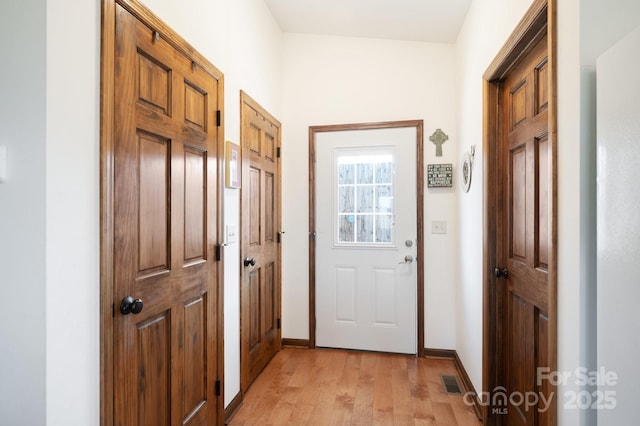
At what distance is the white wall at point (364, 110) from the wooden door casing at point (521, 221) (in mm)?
996

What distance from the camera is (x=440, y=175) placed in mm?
3043

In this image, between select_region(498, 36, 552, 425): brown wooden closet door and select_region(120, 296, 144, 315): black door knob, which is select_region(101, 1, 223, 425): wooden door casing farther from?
select_region(498, 36, 552, 425): brown wooden closet door

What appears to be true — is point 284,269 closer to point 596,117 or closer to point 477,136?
point 477,136

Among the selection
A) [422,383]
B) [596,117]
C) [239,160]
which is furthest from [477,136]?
[422,383]

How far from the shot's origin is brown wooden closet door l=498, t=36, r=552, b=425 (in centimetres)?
152

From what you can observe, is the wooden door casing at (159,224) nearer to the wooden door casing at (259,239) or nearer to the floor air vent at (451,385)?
the wooden door casing at (259,239)

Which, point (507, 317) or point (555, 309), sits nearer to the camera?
point (555, 309)

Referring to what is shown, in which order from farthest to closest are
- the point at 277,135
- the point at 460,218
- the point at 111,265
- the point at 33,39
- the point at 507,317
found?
the point at 277,135 < the point at 460,218 < the point at 507,317 < the point at 111,265 < the point at 33,39

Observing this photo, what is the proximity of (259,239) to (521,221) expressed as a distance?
1.83m

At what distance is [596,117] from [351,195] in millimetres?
2278

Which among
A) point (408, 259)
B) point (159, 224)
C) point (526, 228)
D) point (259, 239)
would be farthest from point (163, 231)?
point (408, 259)

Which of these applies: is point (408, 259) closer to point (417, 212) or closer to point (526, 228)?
point (417, 212)

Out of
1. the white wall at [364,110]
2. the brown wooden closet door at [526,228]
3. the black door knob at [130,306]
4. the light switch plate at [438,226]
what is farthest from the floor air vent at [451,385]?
the black door knob at [130,306]

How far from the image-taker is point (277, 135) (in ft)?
10.5
